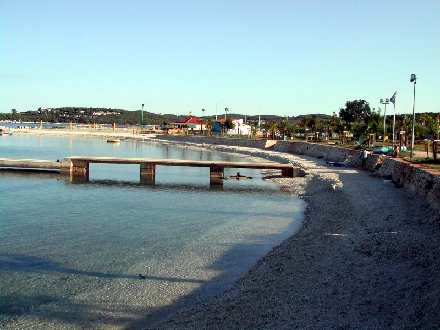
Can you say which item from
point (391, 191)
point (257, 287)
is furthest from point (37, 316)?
point (391, 191)

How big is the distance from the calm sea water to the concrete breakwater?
5.55 meters

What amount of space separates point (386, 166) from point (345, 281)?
69.8ft

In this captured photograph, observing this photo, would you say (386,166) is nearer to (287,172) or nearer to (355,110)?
(287,172)

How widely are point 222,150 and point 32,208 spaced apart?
4753 centimetres

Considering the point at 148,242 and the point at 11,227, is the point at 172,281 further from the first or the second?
the point at 11,227

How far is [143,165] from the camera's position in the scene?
3378 cm

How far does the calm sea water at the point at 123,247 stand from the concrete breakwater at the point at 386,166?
219 inches

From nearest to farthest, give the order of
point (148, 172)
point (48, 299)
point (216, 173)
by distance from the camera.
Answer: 1. point (48, 299)
2. point (216, 173)
3. point (148, 172)

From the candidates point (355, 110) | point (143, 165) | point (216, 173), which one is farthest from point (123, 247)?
point (355, 110)

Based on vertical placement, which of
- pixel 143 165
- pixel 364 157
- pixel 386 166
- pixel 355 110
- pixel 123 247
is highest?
pixel 355 110

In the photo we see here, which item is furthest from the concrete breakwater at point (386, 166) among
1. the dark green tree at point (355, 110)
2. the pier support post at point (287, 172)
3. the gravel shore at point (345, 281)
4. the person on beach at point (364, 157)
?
the dark green tree at point (355, 110)

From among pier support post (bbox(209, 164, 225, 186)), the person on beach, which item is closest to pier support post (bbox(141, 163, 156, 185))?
pier support post (bbox(209, 164, 225, 186))

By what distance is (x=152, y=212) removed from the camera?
20859 mm

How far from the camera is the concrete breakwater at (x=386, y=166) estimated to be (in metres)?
19.4
